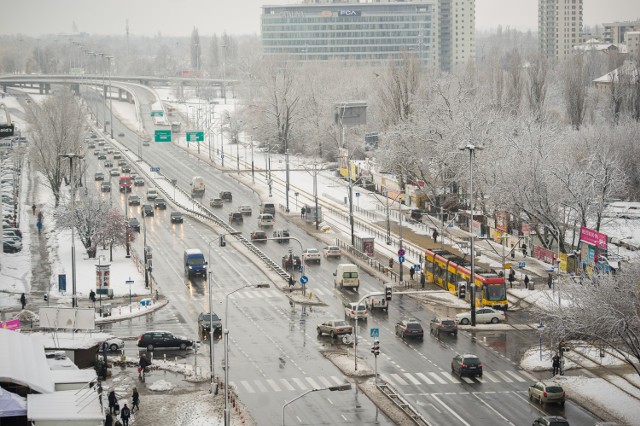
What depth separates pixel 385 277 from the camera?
8438 centimetres

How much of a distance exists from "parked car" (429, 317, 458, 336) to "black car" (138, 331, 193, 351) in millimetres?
14835

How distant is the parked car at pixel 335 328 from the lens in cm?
6675

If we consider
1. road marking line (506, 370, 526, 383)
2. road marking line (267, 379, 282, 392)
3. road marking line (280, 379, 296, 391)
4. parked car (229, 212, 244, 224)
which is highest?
parked car (229, 212, 244, 224)

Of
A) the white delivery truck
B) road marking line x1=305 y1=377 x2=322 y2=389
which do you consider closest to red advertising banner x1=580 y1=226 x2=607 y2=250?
road marking line x1=305 y1=377 x2=322 y2=389

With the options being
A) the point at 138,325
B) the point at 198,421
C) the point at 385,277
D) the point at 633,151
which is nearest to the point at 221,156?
the point at 633,151

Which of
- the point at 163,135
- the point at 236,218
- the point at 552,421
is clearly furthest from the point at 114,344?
the point at 163,135

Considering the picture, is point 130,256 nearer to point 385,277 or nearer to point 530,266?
point 385,277

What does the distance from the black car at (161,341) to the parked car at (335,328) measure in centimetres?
828

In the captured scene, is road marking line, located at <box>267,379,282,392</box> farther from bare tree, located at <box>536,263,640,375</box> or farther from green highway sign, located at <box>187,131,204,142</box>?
green highway sign, located at <box>187,131,204,142</box>

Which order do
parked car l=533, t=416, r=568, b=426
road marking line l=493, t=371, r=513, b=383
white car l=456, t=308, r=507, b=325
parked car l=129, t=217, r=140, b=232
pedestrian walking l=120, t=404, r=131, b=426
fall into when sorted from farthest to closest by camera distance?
parked car l=129, t=217, r=140, b=232 < white car l=456, t=308, r=507, b=325 < road marking line l=493, t=371, r=513, b=383 < pedestrian walking l=120, t=404, r=131, b=426 < parked car l=533, t=416, r=568, b=426

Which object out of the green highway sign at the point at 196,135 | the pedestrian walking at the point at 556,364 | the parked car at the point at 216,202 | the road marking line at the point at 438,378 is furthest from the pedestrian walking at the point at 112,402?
the green highway sign at the point at 196,135

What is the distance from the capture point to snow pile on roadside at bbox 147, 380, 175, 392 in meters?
56.7

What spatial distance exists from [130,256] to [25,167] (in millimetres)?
70361

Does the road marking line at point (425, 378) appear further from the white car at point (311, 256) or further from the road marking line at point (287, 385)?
the white car at point (311, 256)
